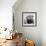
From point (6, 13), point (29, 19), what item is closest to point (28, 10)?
point (29, 19)

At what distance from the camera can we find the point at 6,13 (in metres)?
4.42

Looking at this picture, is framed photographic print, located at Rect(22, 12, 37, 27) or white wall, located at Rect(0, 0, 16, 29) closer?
white wall, located at Rect(0, 0, 16, 29)

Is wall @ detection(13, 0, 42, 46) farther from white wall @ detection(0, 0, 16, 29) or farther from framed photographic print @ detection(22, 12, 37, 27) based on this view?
white wall @ detection(0, 0, 16, 29)

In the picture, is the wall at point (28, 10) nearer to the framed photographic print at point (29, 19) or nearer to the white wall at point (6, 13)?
the framed photographic print at point (29, 19)

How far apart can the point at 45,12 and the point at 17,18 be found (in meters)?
1.50

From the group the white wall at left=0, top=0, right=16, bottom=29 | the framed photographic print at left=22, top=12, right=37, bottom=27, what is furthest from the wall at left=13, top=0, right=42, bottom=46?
the white wall at left=0, top=0, right=16, bottom=29

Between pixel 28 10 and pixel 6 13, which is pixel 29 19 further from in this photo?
pixel 6 13

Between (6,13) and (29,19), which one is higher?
(6,13)

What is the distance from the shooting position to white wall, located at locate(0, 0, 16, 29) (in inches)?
171

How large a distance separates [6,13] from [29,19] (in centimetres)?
141

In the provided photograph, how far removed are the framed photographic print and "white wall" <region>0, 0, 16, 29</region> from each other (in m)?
1.16

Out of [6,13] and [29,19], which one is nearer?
[6,13]

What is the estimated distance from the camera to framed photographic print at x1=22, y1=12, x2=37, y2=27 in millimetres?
5430

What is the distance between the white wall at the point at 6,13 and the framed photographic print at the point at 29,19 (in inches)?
45.8
